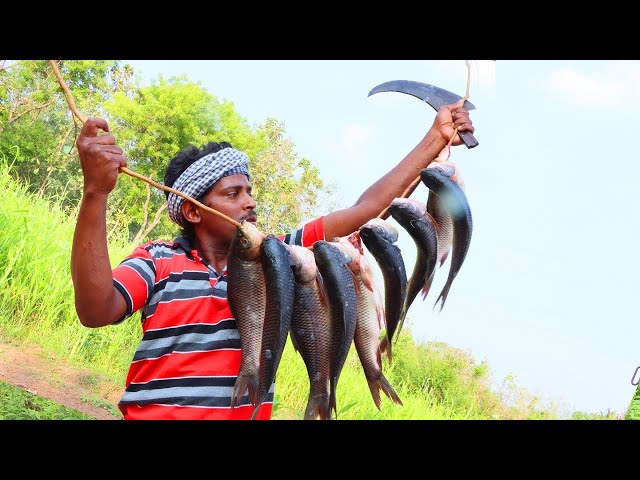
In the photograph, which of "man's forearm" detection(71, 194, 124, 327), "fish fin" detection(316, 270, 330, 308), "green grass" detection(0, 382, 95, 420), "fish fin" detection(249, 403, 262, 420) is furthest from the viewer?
"green grass" detection(0, 382, 95, 420)

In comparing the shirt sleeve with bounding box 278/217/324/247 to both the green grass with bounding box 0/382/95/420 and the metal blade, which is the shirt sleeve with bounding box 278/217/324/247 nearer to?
the metal blade

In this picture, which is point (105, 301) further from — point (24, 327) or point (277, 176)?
point (277, 176)

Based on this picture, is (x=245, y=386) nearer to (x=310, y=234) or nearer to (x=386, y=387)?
(x=386, y=387)

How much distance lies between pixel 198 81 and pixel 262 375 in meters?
12.9

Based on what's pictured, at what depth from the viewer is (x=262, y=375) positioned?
2.27m

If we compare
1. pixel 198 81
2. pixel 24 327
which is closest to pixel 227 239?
pixel 24 327

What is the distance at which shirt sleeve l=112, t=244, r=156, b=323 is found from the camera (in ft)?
7.61

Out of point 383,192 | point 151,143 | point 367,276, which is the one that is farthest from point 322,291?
point 151,143

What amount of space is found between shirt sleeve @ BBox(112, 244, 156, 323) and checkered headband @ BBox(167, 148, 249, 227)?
0.30 m

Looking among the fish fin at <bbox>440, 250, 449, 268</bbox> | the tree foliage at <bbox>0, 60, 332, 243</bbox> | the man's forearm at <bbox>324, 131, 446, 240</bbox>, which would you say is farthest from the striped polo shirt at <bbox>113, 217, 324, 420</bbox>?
the tree foliage at <bbox>0, 60, 332, 243</bbox>

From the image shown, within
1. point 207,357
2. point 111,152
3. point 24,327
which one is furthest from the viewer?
point 24,327

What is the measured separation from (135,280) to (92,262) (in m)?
0.20

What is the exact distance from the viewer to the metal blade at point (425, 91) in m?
3.01

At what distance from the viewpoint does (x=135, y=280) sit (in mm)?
2363
